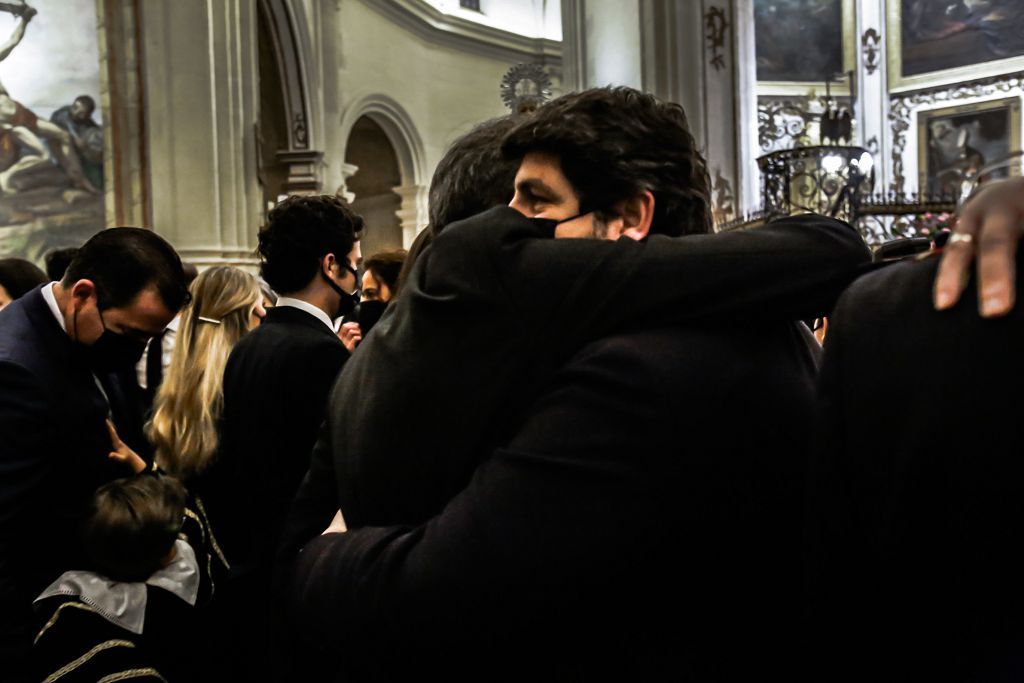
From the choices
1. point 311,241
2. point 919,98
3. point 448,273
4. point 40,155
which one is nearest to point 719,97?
point 40,155

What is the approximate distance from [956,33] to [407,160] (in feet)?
35.0

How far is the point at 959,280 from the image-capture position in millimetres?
907

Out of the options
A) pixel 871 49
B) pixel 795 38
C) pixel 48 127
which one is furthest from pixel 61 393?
pixel 871 49

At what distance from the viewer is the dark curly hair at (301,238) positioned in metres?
2.90

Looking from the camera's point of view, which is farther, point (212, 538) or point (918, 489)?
point (212, 538)

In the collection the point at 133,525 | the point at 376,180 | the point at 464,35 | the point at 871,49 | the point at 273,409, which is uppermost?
the point at 464,35

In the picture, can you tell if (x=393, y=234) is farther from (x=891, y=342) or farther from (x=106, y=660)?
(x=891, y=342)

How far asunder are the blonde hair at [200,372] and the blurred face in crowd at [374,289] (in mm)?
462

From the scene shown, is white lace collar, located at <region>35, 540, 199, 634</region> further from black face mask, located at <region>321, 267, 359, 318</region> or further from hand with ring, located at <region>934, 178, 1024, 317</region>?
hand with ring, located at <region>934, 178, 1024, 317</region>

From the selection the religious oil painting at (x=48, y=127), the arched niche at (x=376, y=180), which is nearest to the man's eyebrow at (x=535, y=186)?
the religious oil painting at (x=48, y=127)

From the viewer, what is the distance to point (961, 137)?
734 inches

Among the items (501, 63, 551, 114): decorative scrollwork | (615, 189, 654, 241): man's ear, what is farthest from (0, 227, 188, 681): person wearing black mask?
(501, 63, 551, 114): decorative scrollwork

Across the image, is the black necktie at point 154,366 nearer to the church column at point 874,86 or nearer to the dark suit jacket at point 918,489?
the dark suit jacket at point 918,489

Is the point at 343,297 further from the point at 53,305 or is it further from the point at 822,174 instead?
the point at 822,174
